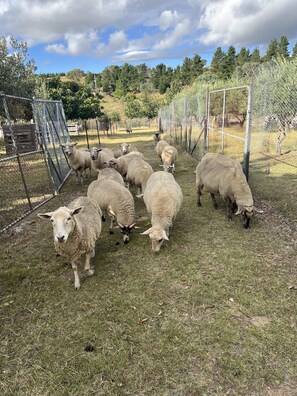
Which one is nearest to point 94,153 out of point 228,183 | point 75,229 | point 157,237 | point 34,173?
point 34,173

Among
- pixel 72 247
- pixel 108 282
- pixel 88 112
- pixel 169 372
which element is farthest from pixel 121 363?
pixel 88 112

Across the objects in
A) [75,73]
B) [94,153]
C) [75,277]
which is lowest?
[75,277]

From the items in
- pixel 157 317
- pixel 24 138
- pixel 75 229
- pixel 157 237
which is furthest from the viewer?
pixel 24 138

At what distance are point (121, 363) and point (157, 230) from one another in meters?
2.50

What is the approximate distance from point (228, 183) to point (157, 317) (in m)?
3.68

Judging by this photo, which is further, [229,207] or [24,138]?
[24,138]

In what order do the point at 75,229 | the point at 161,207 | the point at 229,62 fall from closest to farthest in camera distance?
1. the point at 75,229
2. the point at 161,207
3. the point at 229,62

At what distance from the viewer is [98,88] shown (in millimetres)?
116562

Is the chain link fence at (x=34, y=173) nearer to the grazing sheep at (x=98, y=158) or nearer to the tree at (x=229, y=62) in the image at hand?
the grazing sheep at (x=98, y=158)

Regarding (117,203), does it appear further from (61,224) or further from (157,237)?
(61,224)

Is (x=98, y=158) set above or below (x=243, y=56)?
below

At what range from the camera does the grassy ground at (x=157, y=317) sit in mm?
2809

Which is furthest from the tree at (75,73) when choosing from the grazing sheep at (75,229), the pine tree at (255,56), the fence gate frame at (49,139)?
the grazing sheep at (75,229)

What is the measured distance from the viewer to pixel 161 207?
560 centimetres
